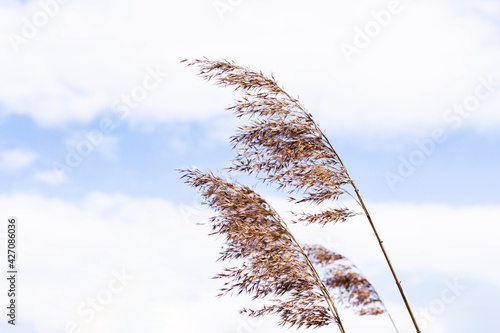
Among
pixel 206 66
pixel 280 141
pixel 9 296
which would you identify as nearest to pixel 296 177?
pixel 280 141

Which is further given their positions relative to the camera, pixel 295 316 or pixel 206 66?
pixel 206 66

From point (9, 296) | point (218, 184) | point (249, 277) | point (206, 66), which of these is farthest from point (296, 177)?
point (9, 296)

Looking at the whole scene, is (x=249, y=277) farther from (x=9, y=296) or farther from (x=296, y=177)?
(x=9, y=296)

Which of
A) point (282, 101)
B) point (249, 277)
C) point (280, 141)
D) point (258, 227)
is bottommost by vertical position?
point (249, 277)

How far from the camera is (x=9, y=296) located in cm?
1011

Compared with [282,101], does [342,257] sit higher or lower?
lower

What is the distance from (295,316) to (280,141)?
1956mm

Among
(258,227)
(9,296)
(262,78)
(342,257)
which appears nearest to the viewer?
(258,227)

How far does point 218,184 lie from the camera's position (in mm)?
5660

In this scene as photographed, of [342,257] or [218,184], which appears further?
[342,257]

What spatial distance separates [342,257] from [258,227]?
196 centimetres

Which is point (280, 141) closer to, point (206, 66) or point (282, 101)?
point (282, 101)

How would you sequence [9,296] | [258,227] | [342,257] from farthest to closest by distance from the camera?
1. [9,296]
2. [342,257]
3. [258,227]

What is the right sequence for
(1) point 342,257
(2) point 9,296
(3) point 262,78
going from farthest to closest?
(2) point 9,296
(1) point 342,257
(3) point 262,78
